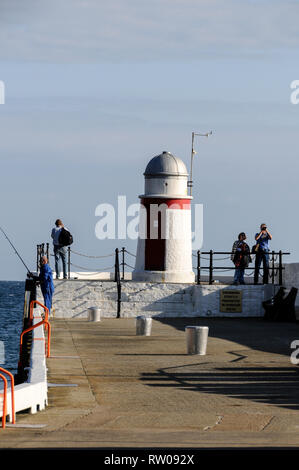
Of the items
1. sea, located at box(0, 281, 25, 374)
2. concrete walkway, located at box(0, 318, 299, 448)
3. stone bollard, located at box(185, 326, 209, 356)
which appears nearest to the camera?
concrete walkway, located at box(0, 318, 299, 448)

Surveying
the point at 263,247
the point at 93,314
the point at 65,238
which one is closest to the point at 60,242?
the point at 65,238

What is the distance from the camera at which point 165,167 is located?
116ft

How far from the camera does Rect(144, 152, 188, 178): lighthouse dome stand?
35.2 metres

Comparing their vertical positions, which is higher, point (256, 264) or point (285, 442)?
point (256, 264)

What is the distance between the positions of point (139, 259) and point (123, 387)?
2048cm

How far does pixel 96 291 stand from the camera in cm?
3259

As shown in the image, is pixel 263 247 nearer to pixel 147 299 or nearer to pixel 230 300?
pixel 230 300

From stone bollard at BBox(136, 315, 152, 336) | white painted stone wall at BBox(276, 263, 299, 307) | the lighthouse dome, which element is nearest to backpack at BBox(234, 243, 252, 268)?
white painted stone wall at BBox(276, 263, 299, 307)

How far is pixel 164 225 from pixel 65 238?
3.57 meters

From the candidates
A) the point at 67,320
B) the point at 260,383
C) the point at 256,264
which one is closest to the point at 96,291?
the point at 67,320

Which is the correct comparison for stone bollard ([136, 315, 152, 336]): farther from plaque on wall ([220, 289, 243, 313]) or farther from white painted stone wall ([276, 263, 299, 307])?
white painted stone wall ([276, 263, 299, 307])

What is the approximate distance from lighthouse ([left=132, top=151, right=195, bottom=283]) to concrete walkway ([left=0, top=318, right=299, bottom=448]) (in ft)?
35.9
